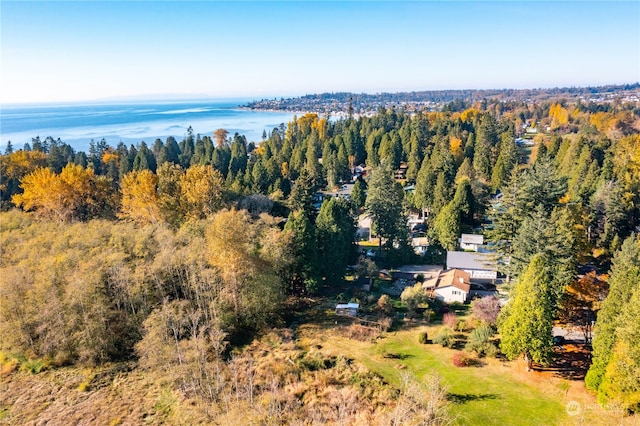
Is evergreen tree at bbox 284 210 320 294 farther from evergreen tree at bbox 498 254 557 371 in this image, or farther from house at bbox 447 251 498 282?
evergreen tree at bbox 498 254 557 371

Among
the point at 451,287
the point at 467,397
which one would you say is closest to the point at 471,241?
the point at 451,287

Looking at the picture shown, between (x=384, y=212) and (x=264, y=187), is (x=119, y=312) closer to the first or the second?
(x=384, y=212)

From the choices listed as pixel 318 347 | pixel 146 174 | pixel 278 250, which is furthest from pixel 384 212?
pixel 146 174

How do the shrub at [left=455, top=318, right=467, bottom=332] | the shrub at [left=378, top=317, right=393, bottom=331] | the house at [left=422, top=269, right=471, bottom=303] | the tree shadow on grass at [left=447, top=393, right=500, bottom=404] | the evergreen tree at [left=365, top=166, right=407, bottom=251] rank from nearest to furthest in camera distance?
the tree shadow on grass at [left=447, top=393, right=500, bottom=404]
the shrub at [left=455, top=318, right=467, bottom=332]
the shrub at [left=378, top=317, right=393, bottom=331]
the house at [left=422, top=269, right=471, bottom=303]
the evergreen tree at [left=365, top=166, right=407, bottom=251]

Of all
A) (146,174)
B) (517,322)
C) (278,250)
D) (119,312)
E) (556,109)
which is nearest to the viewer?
(517,322)

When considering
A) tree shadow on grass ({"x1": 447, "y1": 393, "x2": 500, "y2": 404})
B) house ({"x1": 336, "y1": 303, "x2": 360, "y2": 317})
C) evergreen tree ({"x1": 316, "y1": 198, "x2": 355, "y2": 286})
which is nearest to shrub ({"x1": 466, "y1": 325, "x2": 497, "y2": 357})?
tree shadow on grass ({"x1": 447, "y1": 393, "x2": 500, "y2": 404})

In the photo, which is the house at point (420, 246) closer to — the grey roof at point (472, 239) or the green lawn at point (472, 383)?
the grey roof at point (472, 239)

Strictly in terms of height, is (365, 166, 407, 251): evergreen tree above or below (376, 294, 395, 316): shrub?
above
